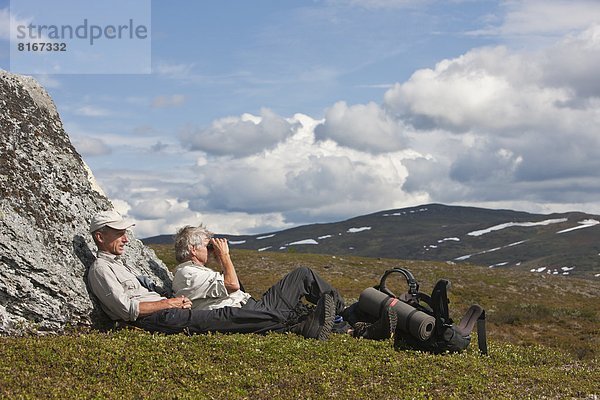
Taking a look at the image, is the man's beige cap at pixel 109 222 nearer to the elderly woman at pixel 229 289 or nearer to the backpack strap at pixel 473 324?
the elderly woman at pixel 229 289

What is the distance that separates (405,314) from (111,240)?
6.30 metres

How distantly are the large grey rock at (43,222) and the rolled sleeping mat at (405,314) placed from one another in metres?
5.51

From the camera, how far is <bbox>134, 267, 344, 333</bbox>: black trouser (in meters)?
13.2

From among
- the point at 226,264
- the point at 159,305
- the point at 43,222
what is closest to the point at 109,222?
the point at 43,222

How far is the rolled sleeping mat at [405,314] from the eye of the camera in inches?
510

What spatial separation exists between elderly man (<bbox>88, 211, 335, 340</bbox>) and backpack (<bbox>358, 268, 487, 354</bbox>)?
1413mm

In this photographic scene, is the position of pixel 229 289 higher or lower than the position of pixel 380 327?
higher

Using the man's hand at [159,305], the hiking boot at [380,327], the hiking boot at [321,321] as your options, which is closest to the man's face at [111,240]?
the man's hand at [159,305]

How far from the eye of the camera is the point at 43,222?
1405cm

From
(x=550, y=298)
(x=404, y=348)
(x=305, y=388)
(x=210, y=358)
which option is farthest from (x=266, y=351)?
(x=550, y=298)

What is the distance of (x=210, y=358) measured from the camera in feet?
38.0

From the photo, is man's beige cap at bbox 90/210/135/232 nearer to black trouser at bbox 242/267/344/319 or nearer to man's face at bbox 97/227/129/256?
man's face at bbox 97/227/129/256

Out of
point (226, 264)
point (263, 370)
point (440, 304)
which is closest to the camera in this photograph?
point (263, 370)

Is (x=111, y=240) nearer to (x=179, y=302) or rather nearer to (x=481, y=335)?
(x=179, y=302)
